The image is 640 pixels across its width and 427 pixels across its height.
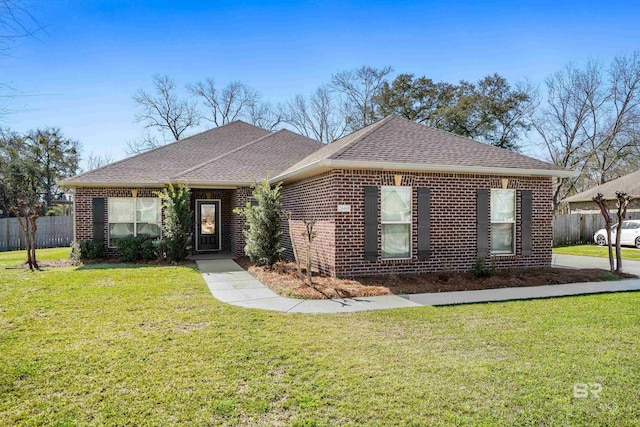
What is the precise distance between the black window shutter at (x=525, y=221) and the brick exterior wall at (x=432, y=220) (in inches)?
3.9

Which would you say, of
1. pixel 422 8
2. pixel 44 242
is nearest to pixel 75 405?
pixel 422 8

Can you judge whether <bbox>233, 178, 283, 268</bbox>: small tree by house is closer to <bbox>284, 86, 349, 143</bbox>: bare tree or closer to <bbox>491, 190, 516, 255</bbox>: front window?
<bbox>491, 190, 516, 255</bbox>: front window

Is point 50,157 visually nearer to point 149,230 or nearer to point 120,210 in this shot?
point 120,210

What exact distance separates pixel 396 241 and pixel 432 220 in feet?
3.46

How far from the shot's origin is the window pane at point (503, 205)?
1053 cm

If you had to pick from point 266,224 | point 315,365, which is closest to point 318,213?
point 266,224

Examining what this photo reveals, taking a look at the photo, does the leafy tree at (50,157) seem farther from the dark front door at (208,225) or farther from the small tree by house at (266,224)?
the small tree by house at (266,224)

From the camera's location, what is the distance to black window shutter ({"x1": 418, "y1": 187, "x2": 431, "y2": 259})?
962 centimetres

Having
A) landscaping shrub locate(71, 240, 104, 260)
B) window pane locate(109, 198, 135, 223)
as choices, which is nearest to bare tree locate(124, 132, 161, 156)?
window pane locate(109, 198, 135, 223)

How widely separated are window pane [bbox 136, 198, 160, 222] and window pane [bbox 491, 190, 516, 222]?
36.8 feet

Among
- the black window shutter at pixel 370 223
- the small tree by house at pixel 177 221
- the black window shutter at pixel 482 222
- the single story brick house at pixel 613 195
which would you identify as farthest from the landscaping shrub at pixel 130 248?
the single story brick house at pixel 613 195

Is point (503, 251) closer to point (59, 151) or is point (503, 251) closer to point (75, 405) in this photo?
point (75, 405)

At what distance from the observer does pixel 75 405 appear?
11.3 feet

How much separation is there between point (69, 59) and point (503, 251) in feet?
33.5
